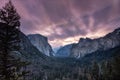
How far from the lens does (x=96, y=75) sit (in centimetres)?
13325

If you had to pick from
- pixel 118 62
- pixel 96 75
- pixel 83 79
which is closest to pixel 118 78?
pixel 118 62

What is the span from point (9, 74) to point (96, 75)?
115662 mm

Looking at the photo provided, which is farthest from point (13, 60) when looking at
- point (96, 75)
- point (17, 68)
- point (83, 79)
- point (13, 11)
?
point (83, 79)

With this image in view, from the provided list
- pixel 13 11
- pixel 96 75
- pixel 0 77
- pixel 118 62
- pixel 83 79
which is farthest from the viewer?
pixel 83 79

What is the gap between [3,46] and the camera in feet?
72.0

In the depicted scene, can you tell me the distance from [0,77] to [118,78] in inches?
2122

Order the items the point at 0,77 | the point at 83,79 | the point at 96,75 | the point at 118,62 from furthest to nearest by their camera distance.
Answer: the point at 83,79, the point at 96,75, the point at 118,62, the point at 0,77

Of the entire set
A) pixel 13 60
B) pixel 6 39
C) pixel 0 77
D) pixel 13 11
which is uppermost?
pixel 13 11

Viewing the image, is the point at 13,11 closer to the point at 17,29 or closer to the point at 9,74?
the point at 17,29

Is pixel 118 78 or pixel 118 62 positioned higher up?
pixel 118 62

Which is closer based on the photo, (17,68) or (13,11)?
(17,68)

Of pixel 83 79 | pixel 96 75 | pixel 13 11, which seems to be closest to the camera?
pixel 13 11

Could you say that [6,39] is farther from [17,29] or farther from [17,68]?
[17,68]

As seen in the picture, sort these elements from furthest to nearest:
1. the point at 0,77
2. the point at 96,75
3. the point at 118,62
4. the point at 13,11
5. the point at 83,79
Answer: the point at 83,79 → the point at 96,75 → the point at 118,62 → the point at 13,11 → the point at 0,77
